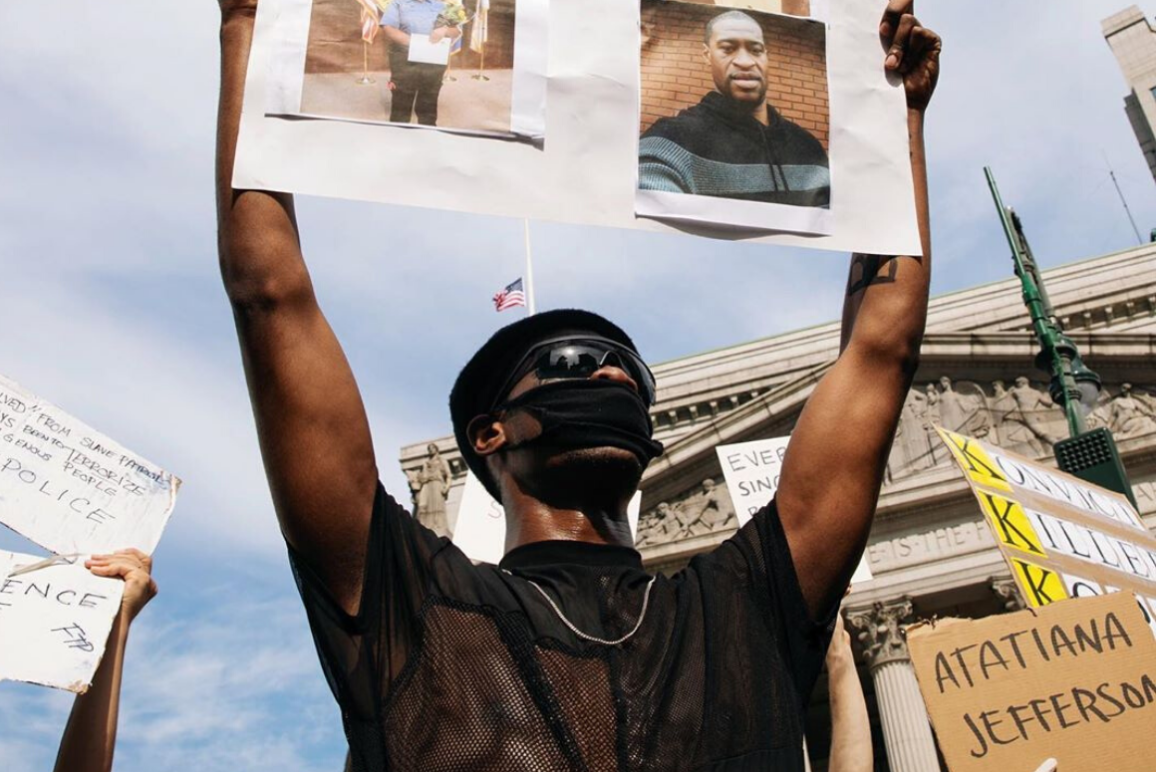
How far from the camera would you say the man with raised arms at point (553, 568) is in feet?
5.43

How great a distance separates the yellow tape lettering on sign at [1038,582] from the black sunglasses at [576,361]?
3754 mm

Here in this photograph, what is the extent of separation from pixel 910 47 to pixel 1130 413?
812 inches

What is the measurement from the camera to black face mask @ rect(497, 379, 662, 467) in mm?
1991

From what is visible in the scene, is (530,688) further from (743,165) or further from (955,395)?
(955,395)

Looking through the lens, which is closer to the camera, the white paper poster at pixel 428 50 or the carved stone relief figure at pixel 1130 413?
the white paper poster at pixel 428 50

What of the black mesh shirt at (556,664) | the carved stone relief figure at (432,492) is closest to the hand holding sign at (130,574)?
the black mesh shirt at (556,664)

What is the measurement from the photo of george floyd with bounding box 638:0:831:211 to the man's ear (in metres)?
0.52

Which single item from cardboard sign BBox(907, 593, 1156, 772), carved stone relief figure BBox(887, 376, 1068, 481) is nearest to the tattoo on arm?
cardboard sign BBox(907, 593, 1156, 772)

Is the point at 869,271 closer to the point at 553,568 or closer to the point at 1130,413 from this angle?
the point at 553,568

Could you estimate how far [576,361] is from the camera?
6.95ft

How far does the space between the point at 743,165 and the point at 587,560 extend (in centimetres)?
73

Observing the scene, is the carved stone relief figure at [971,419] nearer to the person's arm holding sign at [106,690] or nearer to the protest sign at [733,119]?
the person's arm holding sign at [106,690]

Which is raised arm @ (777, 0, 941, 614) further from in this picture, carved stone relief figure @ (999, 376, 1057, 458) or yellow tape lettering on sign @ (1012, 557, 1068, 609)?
carved stone relief figure @ (999, 376, 1057, 458)

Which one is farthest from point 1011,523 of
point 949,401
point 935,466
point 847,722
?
point 949,401
